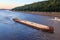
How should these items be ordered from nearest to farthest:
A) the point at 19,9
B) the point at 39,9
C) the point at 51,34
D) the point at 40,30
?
the point at 51,34 → the point at 40,30 → the point at 39,9 → the point at 19,9

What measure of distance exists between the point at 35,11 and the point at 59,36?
104ft

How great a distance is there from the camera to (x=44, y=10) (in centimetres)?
4353

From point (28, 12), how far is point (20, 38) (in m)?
34.9

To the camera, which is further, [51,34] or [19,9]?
[19,9]

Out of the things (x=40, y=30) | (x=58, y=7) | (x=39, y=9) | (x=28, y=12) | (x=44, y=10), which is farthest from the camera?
(x=28, y=12)

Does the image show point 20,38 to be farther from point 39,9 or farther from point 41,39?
point 39,9

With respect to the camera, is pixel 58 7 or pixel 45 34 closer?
pixel 45 34

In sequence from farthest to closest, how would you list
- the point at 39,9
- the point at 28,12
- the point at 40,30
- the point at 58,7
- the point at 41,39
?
the point at 28,12 → the point at 39,9 → the point at 58,7 → the point at 40,30 → the point at 41,39

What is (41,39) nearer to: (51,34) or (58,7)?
(51,34)

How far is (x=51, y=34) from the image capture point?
17.5 meters

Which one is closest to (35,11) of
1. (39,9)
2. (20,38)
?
(39,9)

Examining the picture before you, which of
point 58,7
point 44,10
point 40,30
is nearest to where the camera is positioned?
point 40,30

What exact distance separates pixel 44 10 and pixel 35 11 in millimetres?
4807

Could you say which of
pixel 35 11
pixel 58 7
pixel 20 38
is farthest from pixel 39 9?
pixel 20 38
